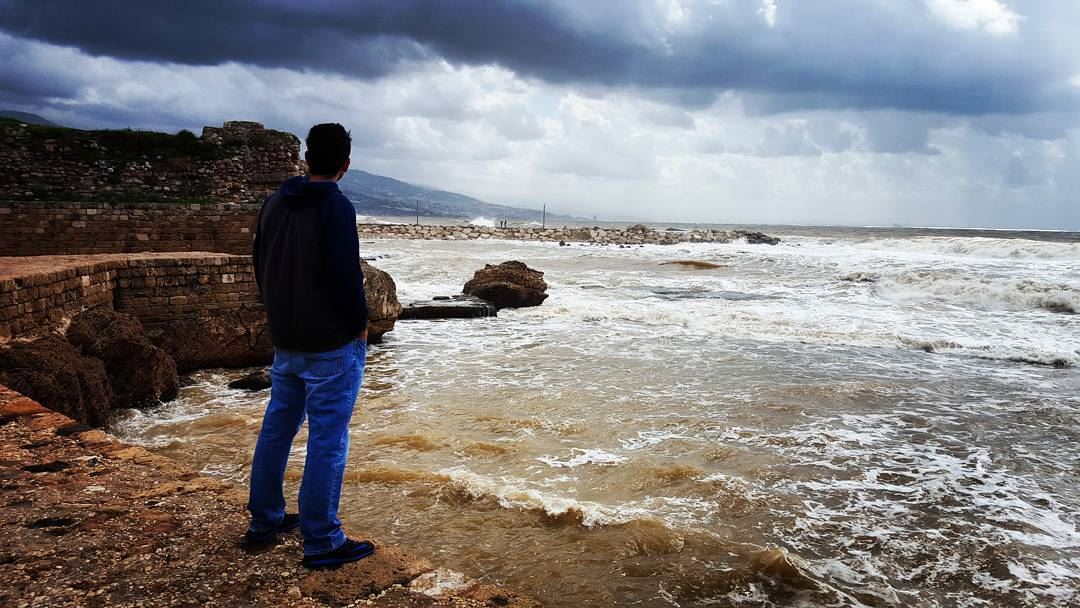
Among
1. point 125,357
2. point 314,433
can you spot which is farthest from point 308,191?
point 125,357

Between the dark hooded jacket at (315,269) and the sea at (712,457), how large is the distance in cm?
127

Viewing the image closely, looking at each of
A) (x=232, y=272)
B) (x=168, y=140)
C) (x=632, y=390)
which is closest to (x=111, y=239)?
(x=168, y=140)

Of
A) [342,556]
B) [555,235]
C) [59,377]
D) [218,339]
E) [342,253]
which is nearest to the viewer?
[342,253]

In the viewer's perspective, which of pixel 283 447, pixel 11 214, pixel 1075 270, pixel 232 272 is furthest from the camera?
pixel 1075 270

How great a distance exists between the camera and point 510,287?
1505 centimetres

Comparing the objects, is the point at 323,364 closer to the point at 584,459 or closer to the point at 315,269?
the point at 315,269

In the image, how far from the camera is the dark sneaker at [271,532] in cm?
278

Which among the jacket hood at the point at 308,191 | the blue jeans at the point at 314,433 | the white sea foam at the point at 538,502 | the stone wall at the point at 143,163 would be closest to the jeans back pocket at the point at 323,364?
the blue jeans at the point at 314,433

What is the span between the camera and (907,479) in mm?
5215

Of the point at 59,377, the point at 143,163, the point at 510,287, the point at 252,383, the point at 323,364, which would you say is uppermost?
the point at 143,163

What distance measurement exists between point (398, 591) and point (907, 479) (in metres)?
4.46

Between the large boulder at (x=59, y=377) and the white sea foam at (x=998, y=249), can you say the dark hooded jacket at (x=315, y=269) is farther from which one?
the white sea foam at (x=998, y=249)

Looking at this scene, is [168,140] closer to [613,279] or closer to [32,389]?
[32,389]

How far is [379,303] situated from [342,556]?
8.15m
